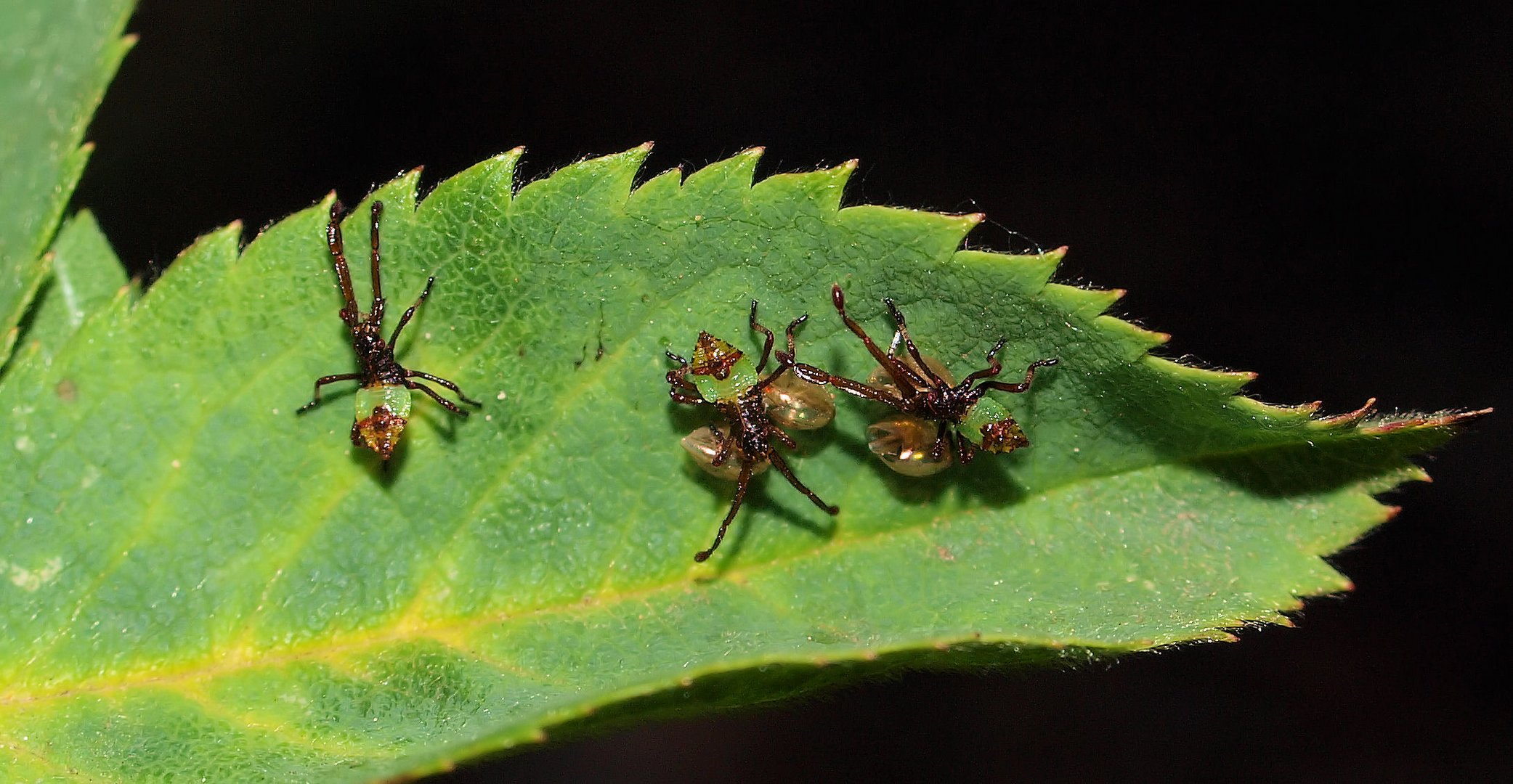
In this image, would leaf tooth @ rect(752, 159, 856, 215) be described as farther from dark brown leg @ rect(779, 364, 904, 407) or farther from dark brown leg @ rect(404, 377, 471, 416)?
dark brown leg @ rect(404, 377, 471, 416)

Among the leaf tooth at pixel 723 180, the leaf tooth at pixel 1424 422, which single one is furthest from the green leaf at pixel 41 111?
the leaf tooth at pixel 1424 422

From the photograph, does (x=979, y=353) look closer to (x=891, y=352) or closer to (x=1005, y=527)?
(x=891, y=352)

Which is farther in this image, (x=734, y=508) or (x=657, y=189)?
(x=734, y=508)

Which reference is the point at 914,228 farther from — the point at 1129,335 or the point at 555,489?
the point at 555,489

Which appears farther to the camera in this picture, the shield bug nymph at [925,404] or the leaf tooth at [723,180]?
the shield bug nymph at [925,404]

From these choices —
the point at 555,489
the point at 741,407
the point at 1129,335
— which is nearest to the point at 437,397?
the point at 555,489

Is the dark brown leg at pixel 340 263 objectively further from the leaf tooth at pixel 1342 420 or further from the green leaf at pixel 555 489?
the leaf tooth at pixel 1342 420

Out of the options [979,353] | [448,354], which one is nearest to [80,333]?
[448,354]
